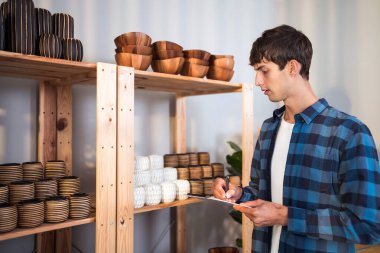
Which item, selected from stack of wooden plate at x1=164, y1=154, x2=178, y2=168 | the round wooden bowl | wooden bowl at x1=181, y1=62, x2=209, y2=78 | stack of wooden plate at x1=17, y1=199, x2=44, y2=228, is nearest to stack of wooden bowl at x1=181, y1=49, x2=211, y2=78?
wooden bowl at x1=181, y1=62, x2=209, y2=78

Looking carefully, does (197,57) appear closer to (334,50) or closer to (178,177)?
(178,177)

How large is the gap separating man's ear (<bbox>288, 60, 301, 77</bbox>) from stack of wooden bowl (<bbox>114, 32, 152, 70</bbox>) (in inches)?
27.1

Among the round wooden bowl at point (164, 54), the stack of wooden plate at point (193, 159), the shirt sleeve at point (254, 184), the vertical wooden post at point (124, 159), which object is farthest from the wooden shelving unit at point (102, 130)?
the shirt sleeve at point (254, 184)

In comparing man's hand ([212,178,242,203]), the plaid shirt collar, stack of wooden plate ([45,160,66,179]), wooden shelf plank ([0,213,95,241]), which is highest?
the plaid shirt collar

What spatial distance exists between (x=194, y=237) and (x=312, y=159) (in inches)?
65.8

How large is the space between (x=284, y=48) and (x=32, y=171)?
1165mm

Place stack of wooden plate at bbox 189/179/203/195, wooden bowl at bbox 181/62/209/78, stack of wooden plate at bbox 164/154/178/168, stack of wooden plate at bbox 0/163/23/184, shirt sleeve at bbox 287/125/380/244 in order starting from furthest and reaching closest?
stack of wooden plate at bbox 164/154/178/168 < stack of wooden plate at bbox 189/179/203/195 < wooden bowl at bbox 181/62/209/78 < stack of wooden plate at bbox 0/163/23/184 < shirt sleeve at bbox 287/125/380/244

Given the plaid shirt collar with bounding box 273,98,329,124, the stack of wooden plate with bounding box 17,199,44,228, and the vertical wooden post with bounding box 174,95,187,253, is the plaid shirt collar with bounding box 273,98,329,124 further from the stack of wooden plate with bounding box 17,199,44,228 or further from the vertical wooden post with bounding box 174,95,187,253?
the vertical wooden post with bounding box 174,95,187,253

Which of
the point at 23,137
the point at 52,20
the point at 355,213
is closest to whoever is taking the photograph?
the point at 355,213

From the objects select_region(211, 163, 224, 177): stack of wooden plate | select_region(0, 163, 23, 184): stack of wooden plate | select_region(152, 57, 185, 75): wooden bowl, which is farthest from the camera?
select_region(211, 163, 224, 177): stack of wooden plate

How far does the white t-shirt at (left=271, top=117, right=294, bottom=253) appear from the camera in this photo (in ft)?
4.30

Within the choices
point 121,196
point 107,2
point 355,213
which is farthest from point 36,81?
point 355,213

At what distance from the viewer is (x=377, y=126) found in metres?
2.66

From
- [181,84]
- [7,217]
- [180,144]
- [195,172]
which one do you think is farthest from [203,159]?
[7,217]
